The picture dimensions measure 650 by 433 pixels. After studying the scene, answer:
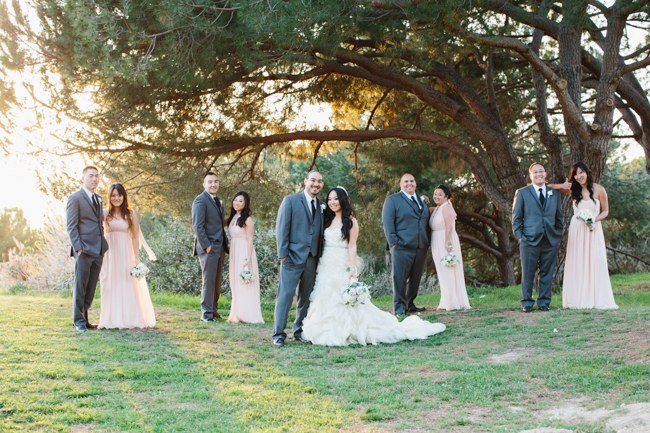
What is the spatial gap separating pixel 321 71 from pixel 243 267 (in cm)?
414

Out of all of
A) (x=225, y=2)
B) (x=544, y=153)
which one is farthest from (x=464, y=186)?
(x=225, y=2)

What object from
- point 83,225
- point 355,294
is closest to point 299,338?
point 355,294

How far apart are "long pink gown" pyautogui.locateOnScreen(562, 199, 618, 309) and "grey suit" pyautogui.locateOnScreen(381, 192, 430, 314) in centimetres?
209

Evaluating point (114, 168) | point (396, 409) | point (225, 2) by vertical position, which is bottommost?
point (396, 409)

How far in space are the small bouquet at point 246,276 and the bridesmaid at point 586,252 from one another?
4.35 m

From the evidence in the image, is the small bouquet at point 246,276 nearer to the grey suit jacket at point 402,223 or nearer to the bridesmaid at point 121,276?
the bridesmaid at point 121,276

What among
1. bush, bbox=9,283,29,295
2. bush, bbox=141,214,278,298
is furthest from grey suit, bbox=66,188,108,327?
bush, bbox=9,283,29,295

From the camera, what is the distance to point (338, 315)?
893 cm

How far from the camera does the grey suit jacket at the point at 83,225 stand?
32.2 ft

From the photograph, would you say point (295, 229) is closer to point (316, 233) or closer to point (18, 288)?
point (316, 233)

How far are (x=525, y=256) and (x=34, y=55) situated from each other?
756 centimetres

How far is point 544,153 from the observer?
19453 millimetres

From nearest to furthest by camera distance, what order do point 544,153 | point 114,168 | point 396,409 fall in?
point 396,409, point 114,168, point 544,153

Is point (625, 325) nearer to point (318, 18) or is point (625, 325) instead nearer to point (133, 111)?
point (318, 18)
